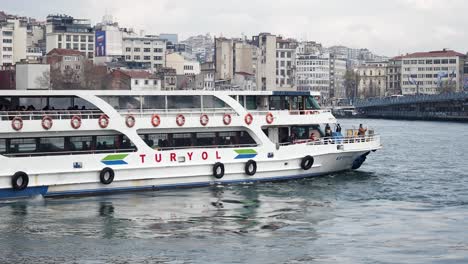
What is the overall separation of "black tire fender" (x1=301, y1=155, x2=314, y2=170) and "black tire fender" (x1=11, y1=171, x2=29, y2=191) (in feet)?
31.3

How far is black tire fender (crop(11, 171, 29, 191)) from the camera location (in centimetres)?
2528

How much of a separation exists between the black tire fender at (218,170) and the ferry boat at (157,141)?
0.03 metres

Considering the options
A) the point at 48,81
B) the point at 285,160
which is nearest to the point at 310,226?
the point at 285,160

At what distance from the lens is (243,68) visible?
134 metres

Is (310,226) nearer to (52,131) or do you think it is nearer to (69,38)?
(52,131)

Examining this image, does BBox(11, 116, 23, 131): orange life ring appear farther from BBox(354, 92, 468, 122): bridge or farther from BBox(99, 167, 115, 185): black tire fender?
BBox(354, 92, 468, 122): bridge

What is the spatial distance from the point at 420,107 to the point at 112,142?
10522cm

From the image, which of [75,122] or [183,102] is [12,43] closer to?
[183,102]

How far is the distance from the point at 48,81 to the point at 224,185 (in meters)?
53.5

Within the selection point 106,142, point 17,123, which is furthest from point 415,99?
point 17,123

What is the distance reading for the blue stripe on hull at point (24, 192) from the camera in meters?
25.3

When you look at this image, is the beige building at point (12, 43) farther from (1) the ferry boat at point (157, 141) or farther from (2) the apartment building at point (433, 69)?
(1) the ferry boat at point (157, 141)

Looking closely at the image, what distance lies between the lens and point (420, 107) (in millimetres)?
128250

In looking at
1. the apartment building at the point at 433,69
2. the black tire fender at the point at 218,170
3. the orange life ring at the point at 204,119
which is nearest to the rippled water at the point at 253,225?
the black tire fender at the point at 218,170
